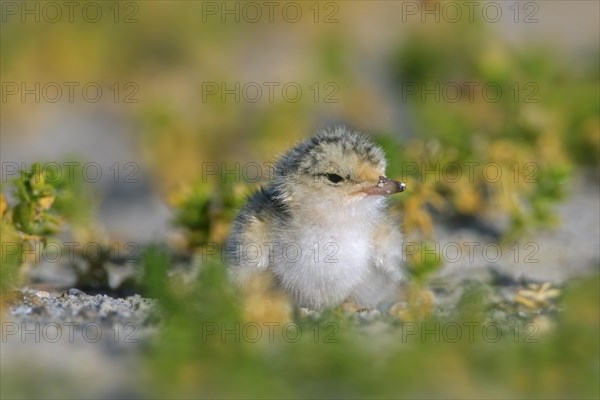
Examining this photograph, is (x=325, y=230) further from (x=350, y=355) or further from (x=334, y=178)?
(x=350, y=355)

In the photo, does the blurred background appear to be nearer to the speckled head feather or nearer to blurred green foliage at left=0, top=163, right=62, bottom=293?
blurred green foliage at left=0, top=163, right=62, bottom=293

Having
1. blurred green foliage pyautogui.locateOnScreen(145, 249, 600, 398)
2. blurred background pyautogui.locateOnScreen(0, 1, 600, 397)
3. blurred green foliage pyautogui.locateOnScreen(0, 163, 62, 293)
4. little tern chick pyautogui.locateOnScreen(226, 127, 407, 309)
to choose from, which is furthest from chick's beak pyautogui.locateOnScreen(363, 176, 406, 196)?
blurred green foliage pyautogui.locateOnScreen(0, 163, 62, 293)

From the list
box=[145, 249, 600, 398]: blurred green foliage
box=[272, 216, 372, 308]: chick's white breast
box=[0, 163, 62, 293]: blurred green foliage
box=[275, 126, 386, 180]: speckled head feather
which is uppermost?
box=[275, 126, 386, 180]: speckled head feather

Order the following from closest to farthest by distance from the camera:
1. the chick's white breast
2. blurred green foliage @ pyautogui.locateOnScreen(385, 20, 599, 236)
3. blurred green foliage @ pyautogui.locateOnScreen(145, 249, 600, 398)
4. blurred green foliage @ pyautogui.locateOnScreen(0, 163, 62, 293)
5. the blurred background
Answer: blurred green foliage @ pyautogui.locateOnScreen(145, 249, 600, 398), the chick's white breast, blurred green foliage @ pyautogui.locateOnScreen(0, 163, 62, 293), the blurred background, blurred green foliage @ pyautogui.locateOnScreen(385, 20, 599, 236)

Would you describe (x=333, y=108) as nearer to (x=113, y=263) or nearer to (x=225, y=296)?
(x=113, y=263)

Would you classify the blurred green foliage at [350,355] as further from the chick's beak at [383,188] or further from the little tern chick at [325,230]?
the chick's beak at [383,188]

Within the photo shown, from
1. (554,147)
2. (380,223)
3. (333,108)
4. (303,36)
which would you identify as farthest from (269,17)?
(380,223)

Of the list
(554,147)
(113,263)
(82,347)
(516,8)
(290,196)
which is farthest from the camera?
(516,8)
